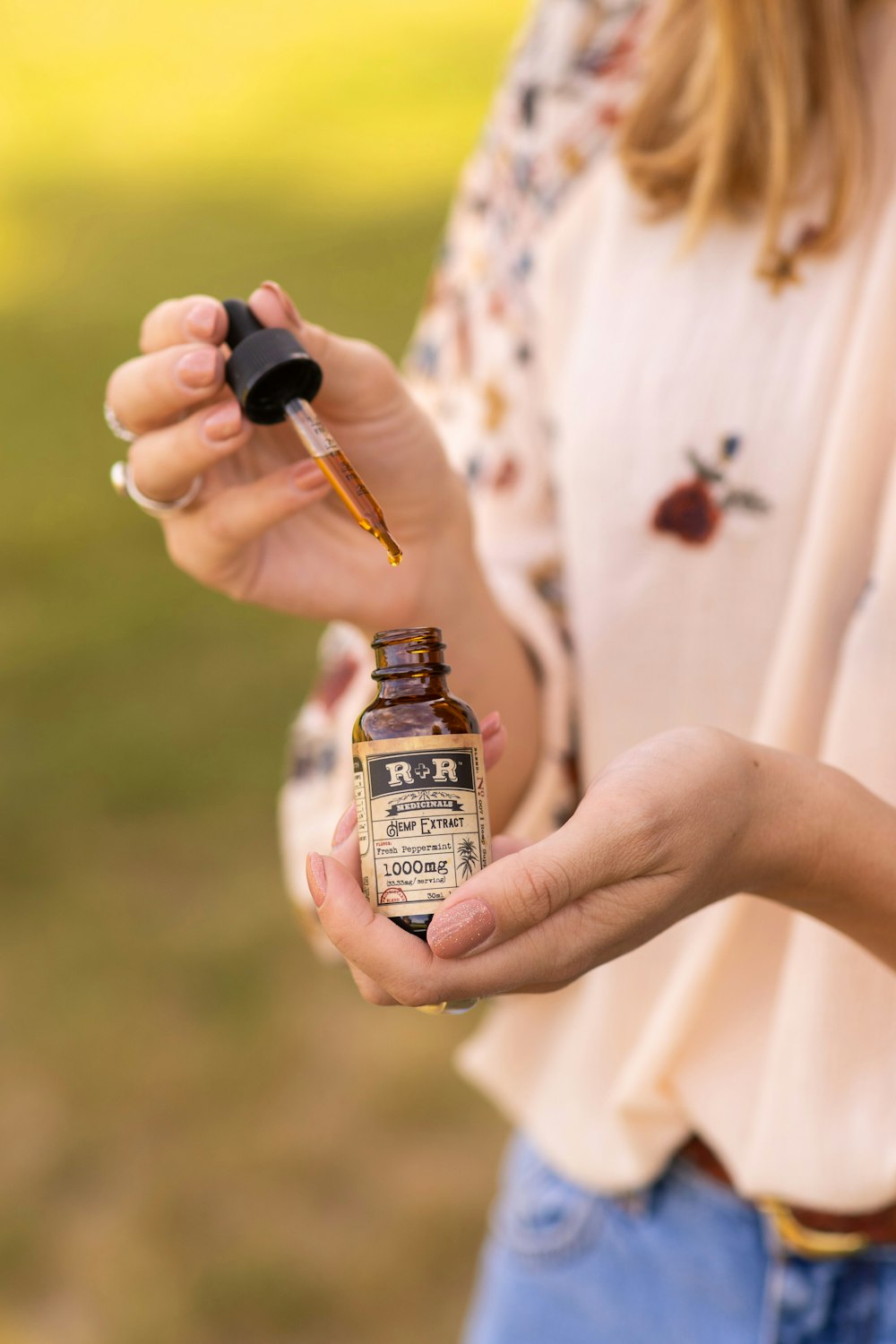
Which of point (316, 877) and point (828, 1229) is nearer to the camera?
point (316, 877)

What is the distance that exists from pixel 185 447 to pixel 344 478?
0.10 m

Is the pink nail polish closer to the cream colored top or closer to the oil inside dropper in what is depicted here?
the oil inside dropper

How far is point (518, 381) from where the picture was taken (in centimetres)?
110

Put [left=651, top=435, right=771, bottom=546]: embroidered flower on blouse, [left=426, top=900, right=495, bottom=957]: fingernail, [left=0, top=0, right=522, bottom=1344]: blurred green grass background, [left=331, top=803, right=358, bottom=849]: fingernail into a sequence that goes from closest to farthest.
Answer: [left=426, top=900, right=495, bottom=957]: fingernail < [left=331, top=803, right=358, bottom=849]: fingernail < [left=651, top=435, right=771, bottom=546]: embroidered flower on blouse < [left=0, top=0, right=522, bottom=1344]: blurred green grass background

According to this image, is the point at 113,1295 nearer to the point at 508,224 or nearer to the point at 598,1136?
the point at 598,1136

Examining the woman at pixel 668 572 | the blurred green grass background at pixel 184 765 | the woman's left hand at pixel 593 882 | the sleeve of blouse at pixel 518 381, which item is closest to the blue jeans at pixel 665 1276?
the woman at pixel 668 572

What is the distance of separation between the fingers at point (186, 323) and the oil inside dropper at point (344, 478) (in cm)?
7

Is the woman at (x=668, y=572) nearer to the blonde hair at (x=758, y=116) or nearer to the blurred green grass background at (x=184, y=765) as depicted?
the blonde hair at (x=758, y=116)

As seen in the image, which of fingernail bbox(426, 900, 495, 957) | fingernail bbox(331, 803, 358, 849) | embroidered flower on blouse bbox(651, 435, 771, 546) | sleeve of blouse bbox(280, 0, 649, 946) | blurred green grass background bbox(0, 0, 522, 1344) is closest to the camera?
fingernail bbox(426, 900, 495, 957)

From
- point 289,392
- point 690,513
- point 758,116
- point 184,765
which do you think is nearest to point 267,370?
point 289,392

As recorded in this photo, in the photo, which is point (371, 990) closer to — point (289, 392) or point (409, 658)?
point (409, 658)

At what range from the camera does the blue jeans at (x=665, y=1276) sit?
89 centimetres

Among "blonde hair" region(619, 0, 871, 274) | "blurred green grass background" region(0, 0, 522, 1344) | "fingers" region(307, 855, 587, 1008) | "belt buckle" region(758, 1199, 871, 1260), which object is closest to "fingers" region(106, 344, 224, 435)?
"fingers" region(307, 855, 587, 1008)

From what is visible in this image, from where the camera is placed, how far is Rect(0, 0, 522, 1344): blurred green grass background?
2.07 m
